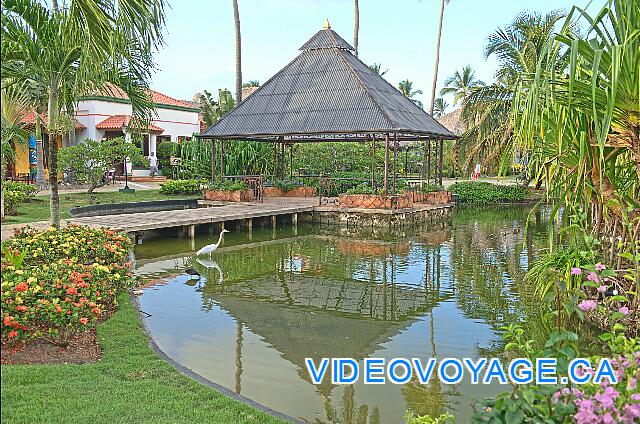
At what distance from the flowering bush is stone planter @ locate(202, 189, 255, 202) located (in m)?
Answer: 11.0

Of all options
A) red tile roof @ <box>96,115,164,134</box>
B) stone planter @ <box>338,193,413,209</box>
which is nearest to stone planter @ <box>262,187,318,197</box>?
stone planter @ <box>338,193,413,209</box>

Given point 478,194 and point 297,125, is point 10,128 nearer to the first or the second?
point 297,125

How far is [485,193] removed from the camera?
2655 centimetres

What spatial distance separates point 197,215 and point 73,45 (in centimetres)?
725

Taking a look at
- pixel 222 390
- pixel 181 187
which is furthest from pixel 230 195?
pixel 222 390

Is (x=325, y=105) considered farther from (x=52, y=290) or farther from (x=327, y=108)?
(x=52, y=290)

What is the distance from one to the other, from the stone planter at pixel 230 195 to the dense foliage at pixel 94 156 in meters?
2.40

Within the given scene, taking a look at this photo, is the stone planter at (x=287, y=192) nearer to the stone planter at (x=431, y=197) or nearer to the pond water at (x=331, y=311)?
the stone planter at (x=431, y=197)

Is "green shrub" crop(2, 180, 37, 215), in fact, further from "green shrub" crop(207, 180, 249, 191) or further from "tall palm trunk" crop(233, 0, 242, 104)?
"tall palm trunk" crop(233, 0, 242, 104)

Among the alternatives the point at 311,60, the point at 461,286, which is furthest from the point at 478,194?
the point at 461,286

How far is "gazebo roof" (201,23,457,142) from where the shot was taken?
1808cm

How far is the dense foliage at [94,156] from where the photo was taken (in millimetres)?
18438

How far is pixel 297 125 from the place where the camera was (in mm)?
18906

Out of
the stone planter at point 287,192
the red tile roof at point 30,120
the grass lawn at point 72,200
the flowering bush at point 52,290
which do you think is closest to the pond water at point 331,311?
the flowering bush at point 52,290
